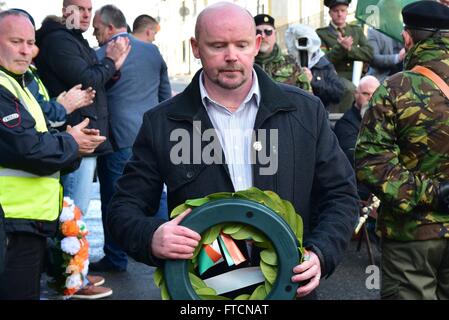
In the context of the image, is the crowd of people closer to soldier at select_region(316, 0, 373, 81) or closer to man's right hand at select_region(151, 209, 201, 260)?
man's right hand at select_region(151, 209, 201, 260)

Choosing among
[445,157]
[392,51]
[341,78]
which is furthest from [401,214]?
[392,51]

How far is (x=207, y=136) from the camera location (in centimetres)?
288

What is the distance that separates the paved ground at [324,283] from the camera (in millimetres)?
6145

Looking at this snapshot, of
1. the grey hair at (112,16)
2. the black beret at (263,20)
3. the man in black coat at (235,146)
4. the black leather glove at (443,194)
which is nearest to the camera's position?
the man in black coat at (235,146)

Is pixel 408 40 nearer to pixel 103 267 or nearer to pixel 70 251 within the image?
pixel 70 251

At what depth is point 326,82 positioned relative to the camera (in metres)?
8.05

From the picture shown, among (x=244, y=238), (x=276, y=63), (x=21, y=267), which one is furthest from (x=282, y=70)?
(x=244, y=238)

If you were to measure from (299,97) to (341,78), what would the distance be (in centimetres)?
544

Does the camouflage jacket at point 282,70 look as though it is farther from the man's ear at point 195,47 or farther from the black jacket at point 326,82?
the man's ear at point 195,47

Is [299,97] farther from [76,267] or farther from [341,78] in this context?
[341,78]

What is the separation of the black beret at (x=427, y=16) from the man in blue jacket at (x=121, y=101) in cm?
322

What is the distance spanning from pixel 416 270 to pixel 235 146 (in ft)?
4.73

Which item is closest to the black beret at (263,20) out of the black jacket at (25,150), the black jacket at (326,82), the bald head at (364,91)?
the black jacket at (326,82)
